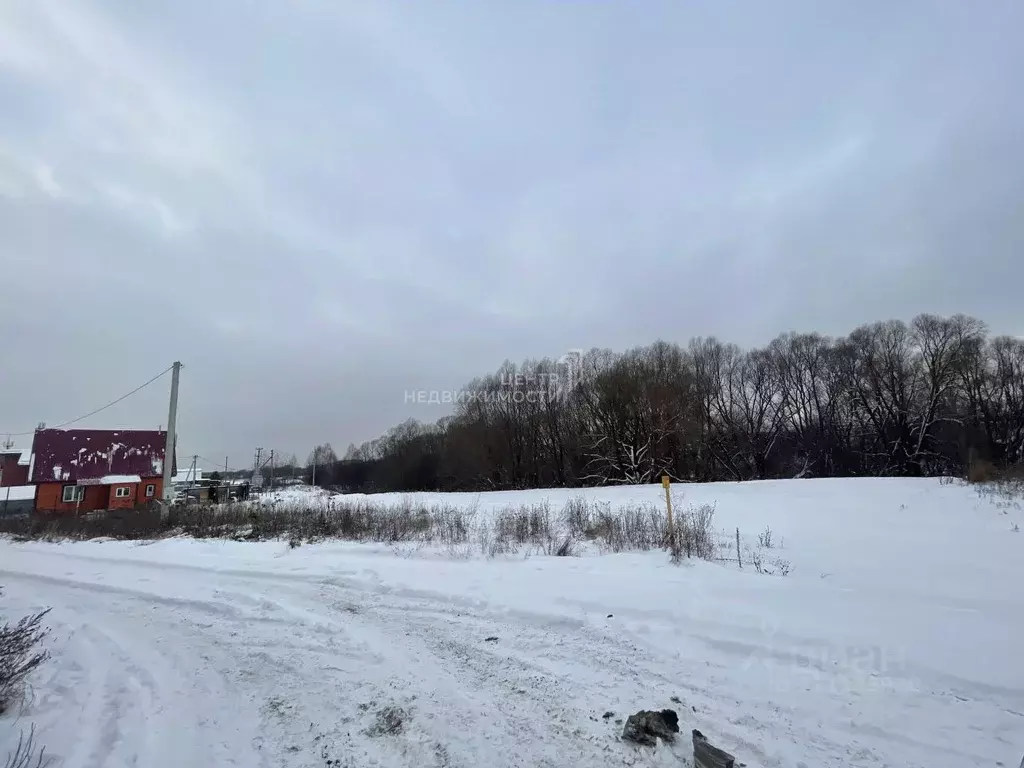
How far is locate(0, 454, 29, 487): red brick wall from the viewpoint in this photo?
5056cm

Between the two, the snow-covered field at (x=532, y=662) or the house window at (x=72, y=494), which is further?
the house window at (x=72, y=494)

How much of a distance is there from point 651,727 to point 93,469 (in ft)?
150

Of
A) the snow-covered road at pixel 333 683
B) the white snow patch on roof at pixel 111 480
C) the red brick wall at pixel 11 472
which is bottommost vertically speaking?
the snow-covered road at pixel 333 683

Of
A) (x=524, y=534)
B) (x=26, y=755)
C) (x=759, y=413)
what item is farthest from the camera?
(x=759, y=413)

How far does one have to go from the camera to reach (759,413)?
4641cm

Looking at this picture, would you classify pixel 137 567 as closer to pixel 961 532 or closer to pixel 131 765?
pixel 131 765

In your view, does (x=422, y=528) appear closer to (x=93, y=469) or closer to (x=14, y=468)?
(x=93, y=469)

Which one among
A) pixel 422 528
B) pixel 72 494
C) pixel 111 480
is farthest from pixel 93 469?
pixel 422 528

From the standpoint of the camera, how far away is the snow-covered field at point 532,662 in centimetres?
322

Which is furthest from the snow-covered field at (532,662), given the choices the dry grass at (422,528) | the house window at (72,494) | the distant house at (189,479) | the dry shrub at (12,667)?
the distant house at (189,479)

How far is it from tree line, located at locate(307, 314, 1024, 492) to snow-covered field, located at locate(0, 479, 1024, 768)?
30.7 metres

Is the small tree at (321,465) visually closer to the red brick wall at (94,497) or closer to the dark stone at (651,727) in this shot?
the red brick wall at (94,497)

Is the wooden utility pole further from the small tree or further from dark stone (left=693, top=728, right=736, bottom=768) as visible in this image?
the small tree

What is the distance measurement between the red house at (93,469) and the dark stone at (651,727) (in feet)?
127
